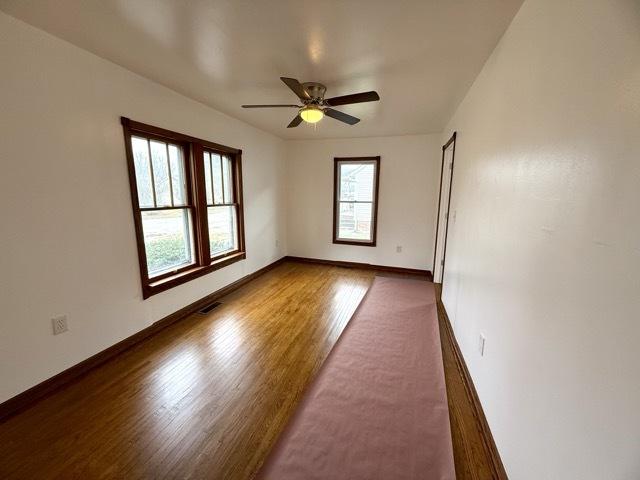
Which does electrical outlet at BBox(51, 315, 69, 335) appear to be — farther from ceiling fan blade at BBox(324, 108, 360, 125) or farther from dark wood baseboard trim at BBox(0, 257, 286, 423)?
ceiling fan blade at BBox(324, 108, 360, 125)

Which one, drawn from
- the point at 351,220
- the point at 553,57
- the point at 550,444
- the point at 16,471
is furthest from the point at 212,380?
the point at 351,220

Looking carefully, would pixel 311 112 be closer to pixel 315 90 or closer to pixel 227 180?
pixel 315 90

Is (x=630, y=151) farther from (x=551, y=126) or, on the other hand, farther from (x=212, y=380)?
(x=212, y=380)

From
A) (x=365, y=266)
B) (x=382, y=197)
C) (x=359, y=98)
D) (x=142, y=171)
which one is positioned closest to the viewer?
(x=359, y=98)

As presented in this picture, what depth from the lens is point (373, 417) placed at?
1.65 metres

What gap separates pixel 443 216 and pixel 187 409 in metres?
3.54

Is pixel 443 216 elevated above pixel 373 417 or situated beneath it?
elevated above

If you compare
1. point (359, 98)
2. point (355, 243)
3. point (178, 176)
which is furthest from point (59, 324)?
point (355, 243)

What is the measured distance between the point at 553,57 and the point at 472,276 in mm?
1461

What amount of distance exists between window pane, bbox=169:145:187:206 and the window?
8.92 ft

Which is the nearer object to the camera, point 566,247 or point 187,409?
point 566,247

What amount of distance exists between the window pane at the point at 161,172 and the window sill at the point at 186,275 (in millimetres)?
795

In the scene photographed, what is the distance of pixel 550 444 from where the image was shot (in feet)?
3.02

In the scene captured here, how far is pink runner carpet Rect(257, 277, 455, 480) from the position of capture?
1353 millimetres
